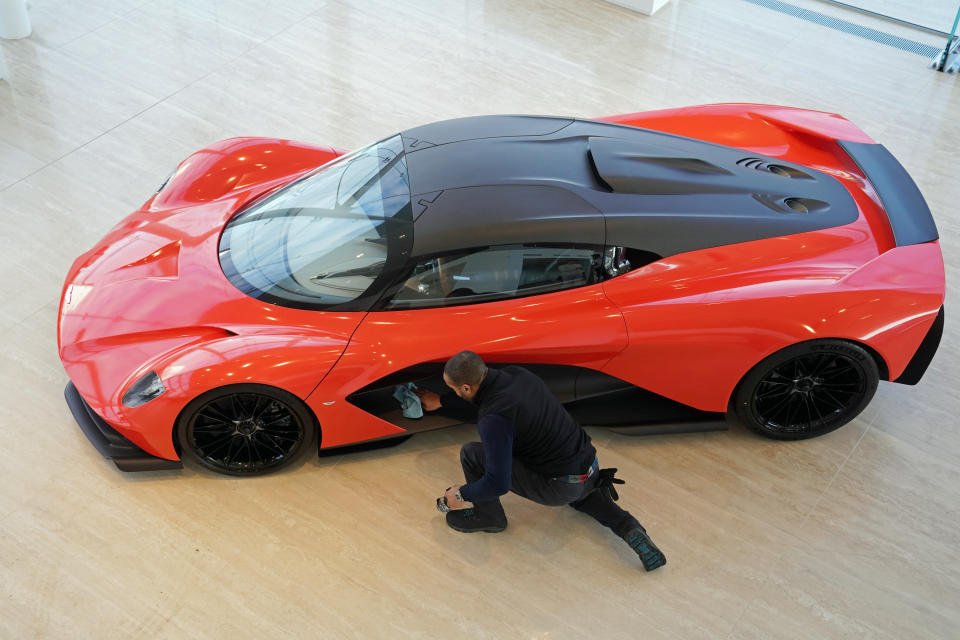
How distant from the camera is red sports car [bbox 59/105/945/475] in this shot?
421 centimetres

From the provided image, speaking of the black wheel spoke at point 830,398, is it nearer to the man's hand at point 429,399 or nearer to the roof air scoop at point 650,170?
the roof air scoop at point 650,170

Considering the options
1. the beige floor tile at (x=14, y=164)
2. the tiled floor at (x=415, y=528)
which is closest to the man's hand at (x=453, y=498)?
the tiled floor at (x=415, y=528)

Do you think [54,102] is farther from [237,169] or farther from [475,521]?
[475,521]

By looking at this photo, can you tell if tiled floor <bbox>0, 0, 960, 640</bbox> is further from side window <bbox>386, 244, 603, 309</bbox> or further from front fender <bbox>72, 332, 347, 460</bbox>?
side window <bbox>386, 244, 603, 309</bbox>

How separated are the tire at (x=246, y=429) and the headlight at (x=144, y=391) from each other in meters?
0.15

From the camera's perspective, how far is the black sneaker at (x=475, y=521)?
4.35 metres

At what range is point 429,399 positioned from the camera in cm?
431

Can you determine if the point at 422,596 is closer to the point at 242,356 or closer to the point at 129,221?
the point at 242,356

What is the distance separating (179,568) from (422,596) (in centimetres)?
107

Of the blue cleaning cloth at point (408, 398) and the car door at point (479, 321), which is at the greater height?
the car door at point (479, 321)

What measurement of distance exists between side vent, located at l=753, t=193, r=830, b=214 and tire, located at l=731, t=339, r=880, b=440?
26.1 inches

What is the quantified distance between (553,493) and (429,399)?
69 cm

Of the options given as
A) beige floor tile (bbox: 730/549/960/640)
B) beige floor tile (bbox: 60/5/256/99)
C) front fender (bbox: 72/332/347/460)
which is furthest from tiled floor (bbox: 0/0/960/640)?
beige floor tile (bbox: 60/5/256/99)

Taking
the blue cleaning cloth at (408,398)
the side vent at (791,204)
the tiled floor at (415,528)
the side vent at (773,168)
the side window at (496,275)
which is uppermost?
the side vent at (773,168)
